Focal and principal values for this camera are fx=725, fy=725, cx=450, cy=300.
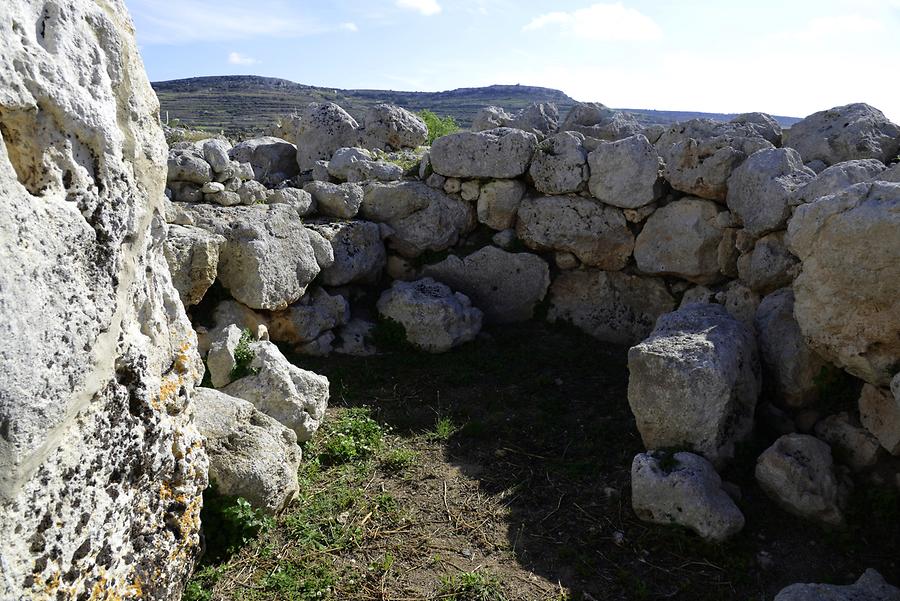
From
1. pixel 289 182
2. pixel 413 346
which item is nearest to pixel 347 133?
pixel 289 182

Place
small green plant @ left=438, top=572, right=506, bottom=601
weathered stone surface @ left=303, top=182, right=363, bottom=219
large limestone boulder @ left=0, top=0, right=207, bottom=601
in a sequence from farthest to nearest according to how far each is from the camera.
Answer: weathered stone surface @ left=303, top=182, right=363, bottom=219 → small green plant @ left=438, top=572, right=506, bottom=601 → large limestone boulder @ left=0, top=0, right=207, bottom=601

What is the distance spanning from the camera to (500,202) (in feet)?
29.0

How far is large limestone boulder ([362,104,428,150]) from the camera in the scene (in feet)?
37.1

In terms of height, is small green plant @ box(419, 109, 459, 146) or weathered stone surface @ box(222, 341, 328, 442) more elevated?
small green plant @ box(419, 109, 459, 146)

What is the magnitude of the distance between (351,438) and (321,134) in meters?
6.37

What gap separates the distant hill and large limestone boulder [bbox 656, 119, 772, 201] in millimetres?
36859

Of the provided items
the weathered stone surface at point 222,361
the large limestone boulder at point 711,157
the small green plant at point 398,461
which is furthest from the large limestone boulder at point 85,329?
the large limestone boulder at point 711,157

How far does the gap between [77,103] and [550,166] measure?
6.13 meters

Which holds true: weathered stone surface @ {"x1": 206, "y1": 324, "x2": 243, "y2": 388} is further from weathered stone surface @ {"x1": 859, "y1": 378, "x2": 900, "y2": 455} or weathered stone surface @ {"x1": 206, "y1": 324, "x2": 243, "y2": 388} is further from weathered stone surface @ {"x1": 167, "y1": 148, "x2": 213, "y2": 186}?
weathered stone surface @ {"x1": 859, "y1": 378, "x2": 900, "y2": 455}

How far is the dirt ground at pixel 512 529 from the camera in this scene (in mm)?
4547

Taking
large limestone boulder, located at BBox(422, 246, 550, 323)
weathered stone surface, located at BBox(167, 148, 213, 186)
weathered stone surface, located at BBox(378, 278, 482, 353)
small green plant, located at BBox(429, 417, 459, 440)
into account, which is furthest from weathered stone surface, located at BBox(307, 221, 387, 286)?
small green plant, located at BBox(429, 417, 459, 440)

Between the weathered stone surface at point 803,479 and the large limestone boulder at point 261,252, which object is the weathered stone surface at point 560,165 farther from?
the weathered stone surface at point 803,479

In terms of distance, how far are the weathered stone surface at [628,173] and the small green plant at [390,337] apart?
2.77 m

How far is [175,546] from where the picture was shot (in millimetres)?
3910
